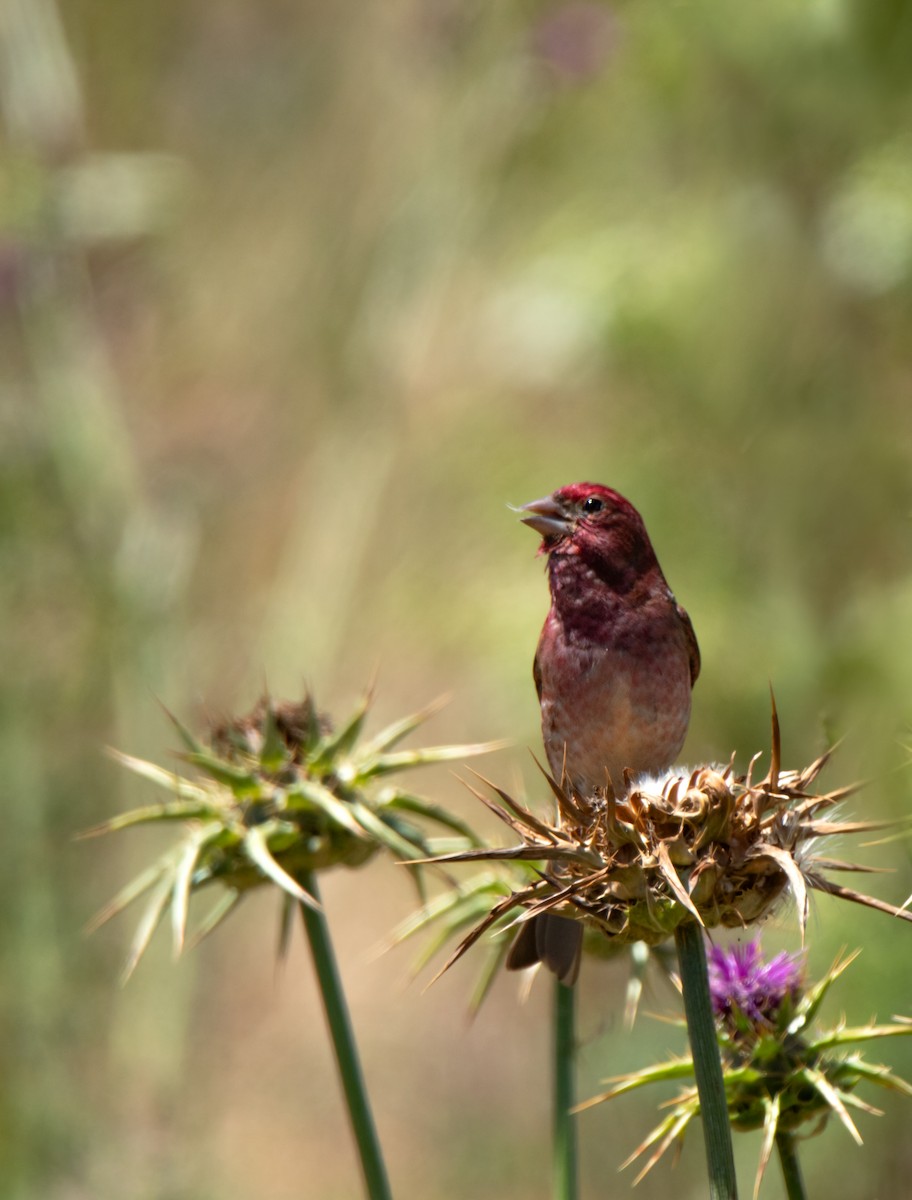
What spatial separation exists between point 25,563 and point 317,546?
2022mm

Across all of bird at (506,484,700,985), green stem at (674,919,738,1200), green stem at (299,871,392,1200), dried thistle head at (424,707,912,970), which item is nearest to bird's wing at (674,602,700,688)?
bird at (506,484,700,985)

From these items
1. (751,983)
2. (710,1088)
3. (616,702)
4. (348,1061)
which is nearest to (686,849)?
(710,1088)

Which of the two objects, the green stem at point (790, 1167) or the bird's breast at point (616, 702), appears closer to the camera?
the green stem at point (790, 1167)

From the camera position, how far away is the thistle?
113 inches

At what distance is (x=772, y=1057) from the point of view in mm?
2984

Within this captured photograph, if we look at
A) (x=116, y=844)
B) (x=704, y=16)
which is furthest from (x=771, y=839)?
(x=116, y=844)

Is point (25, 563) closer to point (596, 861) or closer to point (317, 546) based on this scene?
point (317, 546)

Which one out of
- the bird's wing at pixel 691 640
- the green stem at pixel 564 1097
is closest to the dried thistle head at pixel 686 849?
the green stem at pixel 564 1097

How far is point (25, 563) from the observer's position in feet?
28.9

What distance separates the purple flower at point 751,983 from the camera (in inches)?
120

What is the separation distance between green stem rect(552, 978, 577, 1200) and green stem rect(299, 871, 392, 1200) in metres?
0.35

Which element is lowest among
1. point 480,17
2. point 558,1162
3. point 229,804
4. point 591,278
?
point 558,1162

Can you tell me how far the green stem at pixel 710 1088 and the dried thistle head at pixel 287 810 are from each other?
3.97 ft

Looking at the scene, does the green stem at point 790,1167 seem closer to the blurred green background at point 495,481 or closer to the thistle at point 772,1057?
the thistle at point 772,1057
